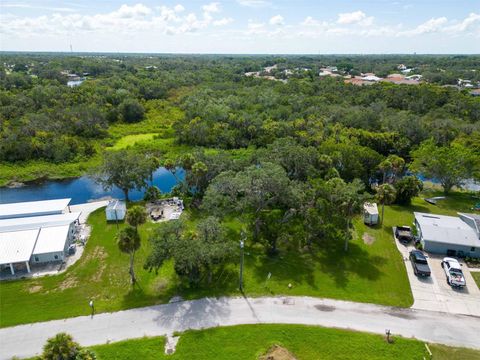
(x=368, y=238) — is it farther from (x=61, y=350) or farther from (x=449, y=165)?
(x=61, y=350)

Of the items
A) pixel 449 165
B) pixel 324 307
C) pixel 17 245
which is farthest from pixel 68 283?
pixel 449 165

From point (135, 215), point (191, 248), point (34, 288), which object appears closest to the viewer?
point (191, 248)

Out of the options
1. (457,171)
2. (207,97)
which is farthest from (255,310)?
(207,97)

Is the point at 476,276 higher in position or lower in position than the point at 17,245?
lower

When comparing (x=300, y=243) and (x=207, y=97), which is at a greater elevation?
(x=207, y=97)

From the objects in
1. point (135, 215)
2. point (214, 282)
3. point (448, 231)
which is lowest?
point (214, 282)

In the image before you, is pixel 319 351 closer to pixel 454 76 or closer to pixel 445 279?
pixel 445 279

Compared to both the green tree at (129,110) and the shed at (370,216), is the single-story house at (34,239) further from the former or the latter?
the green tree at (129,110)
